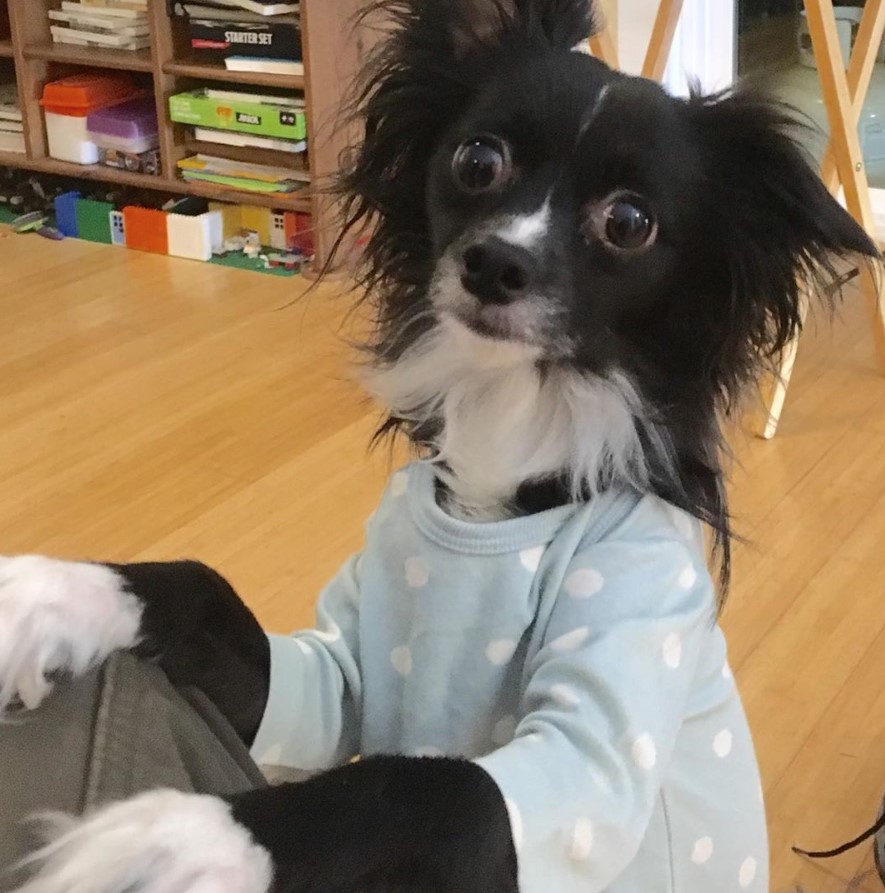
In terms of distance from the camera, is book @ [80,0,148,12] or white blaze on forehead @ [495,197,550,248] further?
book @ [80,0,148,12]

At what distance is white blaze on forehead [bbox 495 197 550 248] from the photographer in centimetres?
93

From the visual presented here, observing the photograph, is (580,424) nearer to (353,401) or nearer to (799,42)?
(353,401)

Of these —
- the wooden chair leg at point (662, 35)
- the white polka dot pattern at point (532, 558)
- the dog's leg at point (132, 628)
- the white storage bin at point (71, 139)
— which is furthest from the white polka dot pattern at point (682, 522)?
the white storage bin at point (71, 139)

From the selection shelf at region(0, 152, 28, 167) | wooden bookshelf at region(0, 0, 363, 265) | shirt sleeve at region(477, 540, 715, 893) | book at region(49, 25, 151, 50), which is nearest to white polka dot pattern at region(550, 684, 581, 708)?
shirt sleeve at region(477, 540, 715, 893)

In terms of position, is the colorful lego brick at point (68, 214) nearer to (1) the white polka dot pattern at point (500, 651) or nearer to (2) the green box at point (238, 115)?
(2) the green box at point (238, 115)

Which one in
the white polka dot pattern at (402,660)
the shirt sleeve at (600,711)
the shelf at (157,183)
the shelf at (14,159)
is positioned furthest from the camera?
the shelf at (14,159)

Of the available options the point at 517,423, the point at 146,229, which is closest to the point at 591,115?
the point at 517,423

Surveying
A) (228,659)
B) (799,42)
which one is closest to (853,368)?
(799,42)

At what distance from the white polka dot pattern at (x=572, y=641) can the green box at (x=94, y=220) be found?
320cm

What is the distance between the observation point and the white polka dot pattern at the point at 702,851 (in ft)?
3.35

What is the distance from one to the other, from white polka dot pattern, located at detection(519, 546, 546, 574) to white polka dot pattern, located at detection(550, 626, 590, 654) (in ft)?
0.24

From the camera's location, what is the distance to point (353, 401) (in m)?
2.63

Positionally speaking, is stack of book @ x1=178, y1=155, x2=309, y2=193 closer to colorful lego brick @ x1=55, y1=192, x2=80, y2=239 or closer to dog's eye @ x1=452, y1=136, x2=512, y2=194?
colorful lego brick @ x1=55, y1=192, x2=80, y2=239

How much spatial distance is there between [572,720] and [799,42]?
2.83 meters
